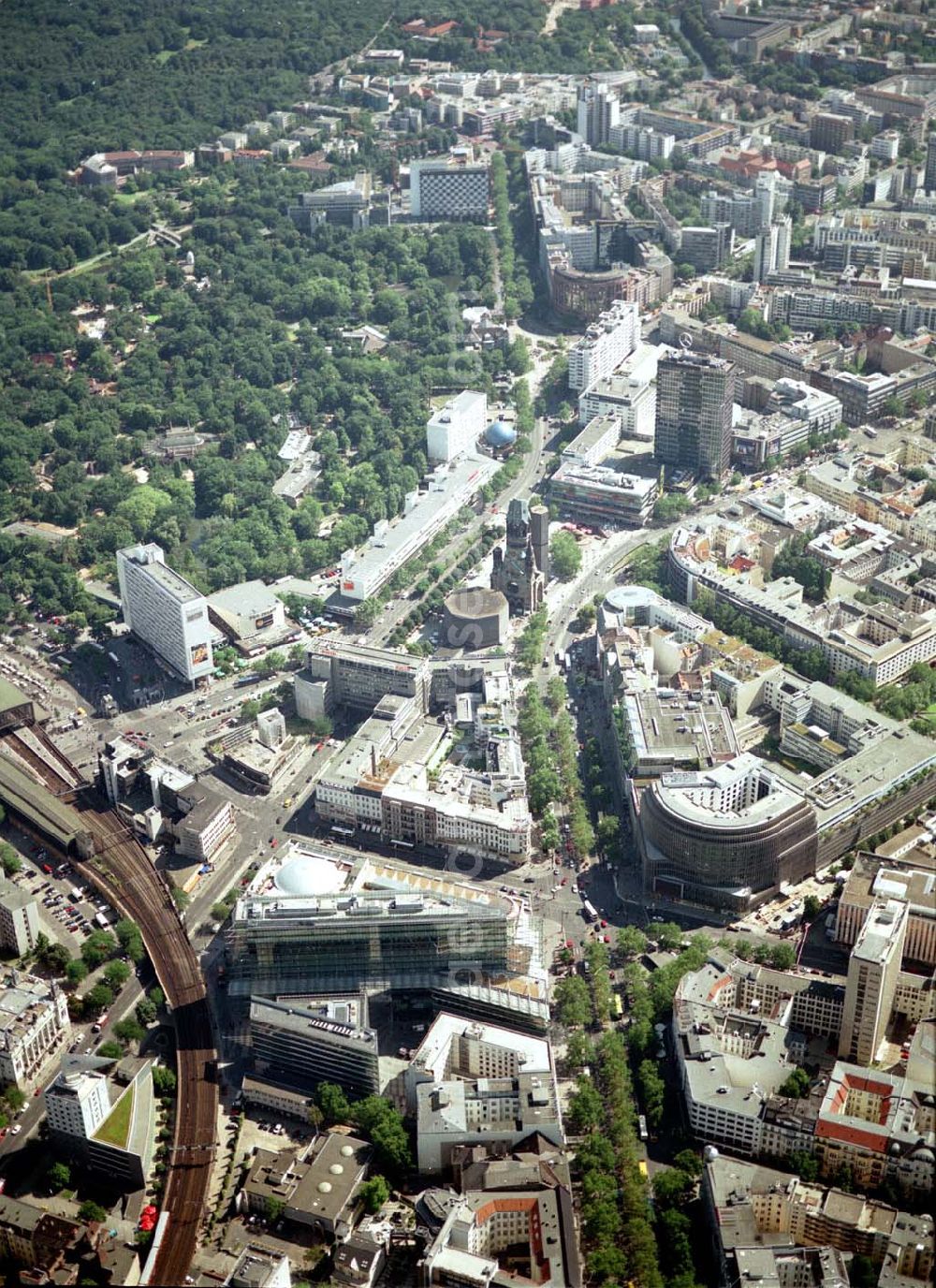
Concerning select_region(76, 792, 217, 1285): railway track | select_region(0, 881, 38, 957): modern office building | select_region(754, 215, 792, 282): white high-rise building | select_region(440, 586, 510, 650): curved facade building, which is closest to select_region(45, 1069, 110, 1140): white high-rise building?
select_region(76, 792, 217, 1285): railway track

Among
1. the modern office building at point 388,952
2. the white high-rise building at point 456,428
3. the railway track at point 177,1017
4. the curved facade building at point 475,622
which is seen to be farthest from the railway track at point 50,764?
the white high-rise building at point 456,428

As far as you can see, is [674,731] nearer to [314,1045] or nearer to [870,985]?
[870,985]

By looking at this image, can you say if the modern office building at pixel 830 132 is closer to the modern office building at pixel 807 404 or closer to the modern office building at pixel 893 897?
the modern office building at pixel 807 404

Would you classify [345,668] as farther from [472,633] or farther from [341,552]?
[341,552]

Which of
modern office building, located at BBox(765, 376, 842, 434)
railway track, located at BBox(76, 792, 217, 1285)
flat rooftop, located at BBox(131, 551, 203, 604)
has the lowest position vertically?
railway track, located at BBox(76, 792, 217, 1285)

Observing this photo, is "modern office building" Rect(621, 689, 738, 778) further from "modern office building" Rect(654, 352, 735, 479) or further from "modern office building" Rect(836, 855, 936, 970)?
"modern office building" Rect(654, 352, 735, 479)

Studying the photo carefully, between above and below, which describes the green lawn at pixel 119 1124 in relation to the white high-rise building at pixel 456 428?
below

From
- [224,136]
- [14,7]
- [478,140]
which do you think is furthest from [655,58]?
[14,7]
